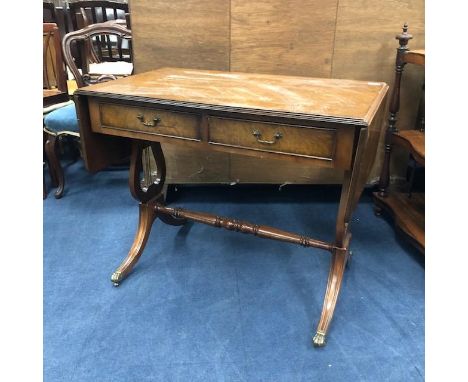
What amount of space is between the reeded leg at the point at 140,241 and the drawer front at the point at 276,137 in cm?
76

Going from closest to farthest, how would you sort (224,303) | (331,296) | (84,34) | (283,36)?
(331,296)
(224,303)
(283,36)
(84,34)

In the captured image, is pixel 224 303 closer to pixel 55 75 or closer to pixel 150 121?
pixel 150 121

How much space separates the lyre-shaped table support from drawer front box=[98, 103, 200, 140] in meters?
0.27

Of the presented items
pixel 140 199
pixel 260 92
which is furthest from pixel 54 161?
pixel 260 92

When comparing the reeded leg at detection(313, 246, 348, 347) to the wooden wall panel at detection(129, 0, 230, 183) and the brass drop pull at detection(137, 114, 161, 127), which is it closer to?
the brass drop pull at detection(137, 114, 161, 127)

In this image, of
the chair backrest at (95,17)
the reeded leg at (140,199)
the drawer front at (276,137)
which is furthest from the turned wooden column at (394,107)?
the chair backrest at (95,17)

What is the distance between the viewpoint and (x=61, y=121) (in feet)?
8.61

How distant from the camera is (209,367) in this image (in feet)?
4.77

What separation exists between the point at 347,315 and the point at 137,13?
1.92m

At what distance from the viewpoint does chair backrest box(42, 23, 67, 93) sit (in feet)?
9.33

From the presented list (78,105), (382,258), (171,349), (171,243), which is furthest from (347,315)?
(78,105)

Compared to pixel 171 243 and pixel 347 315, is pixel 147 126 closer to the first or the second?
pixel 171 243

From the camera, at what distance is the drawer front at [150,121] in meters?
1.44

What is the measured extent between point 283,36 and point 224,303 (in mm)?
1511
